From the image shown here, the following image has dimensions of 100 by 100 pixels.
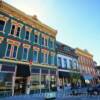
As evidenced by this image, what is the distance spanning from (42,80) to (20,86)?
437cm

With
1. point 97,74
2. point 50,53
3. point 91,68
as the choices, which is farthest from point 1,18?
point 97,74

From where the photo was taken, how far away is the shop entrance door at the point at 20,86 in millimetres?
18728

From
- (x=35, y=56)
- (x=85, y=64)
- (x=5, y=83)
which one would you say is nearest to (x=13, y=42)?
(x=35, y=56)

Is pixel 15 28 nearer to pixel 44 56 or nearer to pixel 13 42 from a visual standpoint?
pixel 13 42

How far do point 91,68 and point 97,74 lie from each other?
6.13 metres

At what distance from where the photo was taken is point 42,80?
73.9 ft

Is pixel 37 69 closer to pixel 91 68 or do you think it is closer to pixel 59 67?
pixel 59 67

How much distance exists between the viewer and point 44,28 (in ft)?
82.6

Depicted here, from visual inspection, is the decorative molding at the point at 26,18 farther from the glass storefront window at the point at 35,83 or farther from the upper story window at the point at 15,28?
the glass storefront window at the point at 35,83

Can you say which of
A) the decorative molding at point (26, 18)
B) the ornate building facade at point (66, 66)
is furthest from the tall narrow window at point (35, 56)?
the ornate building facade at point (66, 66)

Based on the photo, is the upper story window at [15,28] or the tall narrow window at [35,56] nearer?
the upper story window at [15,28]

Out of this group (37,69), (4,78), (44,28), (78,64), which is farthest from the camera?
(78,64)

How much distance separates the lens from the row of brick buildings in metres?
18.0

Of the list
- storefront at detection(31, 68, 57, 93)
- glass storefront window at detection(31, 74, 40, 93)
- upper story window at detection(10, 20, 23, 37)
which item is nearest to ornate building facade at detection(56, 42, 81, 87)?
storefront at detection(31, 68, 57, 93)
